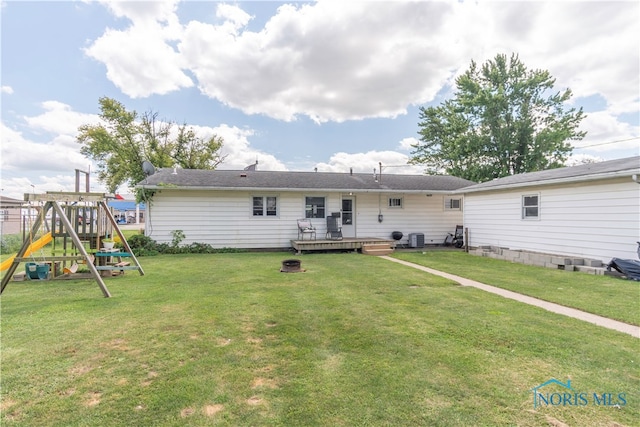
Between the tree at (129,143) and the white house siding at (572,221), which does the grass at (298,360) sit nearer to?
the white house siding at (572,221)

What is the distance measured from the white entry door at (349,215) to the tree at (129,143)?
16900 millimetres

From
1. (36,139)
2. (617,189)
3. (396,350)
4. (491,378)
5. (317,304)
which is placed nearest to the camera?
(491,378)

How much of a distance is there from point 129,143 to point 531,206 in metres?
26.4

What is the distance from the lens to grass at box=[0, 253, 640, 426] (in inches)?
80.4

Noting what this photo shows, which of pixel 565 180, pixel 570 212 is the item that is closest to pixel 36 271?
pixel 565 180

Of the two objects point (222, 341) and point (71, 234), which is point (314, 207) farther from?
point (222, 341)

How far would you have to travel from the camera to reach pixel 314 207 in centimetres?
1275

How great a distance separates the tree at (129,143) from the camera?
22.5 metres

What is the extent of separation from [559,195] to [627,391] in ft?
28.3

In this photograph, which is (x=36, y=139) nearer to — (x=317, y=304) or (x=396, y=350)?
(x=317, y=304)

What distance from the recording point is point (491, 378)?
8.19 ft

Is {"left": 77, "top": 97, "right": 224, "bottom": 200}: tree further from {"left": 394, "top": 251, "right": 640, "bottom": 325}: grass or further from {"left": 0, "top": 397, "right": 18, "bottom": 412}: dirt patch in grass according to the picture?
{"left": 0, "top": 397, "right": 18, "bottom": 412}: dirt patch in grass

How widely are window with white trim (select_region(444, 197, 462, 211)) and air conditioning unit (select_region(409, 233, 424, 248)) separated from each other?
7.38ft

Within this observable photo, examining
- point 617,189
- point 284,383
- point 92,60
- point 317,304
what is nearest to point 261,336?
point 284,383
